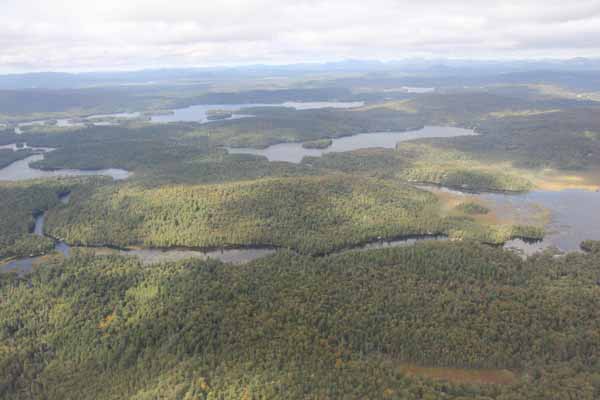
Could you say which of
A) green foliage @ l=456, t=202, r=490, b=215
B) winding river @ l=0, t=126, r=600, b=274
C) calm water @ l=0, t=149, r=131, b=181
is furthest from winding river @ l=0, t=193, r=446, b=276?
calm water @ l=0, t=149, r=131, b=181

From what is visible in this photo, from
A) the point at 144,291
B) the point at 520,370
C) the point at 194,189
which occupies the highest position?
the point at 194,189

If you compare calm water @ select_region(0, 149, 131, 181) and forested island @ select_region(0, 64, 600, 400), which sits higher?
calm water @ select_region(0, 149, 131, 181)

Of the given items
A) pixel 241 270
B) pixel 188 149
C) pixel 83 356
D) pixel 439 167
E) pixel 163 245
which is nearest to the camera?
pixel 83 356

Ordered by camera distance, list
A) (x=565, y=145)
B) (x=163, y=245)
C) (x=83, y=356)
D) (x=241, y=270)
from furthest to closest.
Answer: (x=565, y=145) < (x=163, y=245) < (x=241, y=270) < (x=83, y=356)

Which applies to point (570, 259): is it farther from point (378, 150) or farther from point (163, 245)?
point (378, 150)

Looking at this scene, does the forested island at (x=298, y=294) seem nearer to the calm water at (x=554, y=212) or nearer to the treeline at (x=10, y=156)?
the calm water at (x=554, y=212)

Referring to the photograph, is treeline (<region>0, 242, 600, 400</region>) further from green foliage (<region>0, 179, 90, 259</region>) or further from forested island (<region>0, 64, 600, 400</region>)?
green foliage (<region>0, 179, 90, 259</region>)

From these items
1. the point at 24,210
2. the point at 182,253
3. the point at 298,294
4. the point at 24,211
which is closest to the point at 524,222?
the point at 298,294

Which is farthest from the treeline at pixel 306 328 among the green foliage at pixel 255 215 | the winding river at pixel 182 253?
the green foliage at pixel 255 215

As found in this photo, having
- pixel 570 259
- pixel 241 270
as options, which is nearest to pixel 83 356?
pixel 241 270
